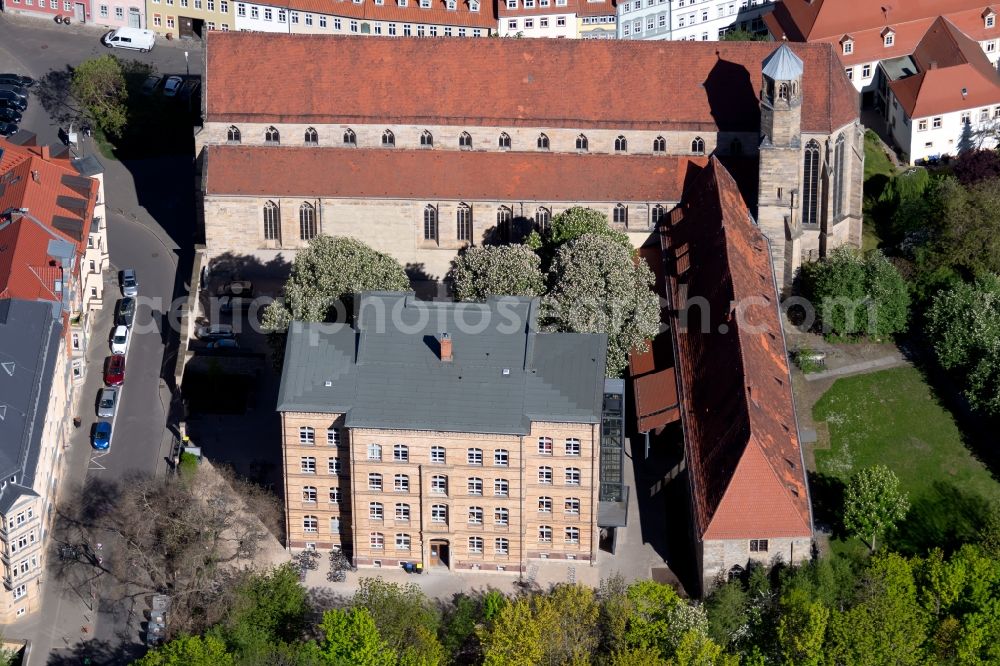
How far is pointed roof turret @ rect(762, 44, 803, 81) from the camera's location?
160m

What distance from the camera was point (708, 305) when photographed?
15588 cm

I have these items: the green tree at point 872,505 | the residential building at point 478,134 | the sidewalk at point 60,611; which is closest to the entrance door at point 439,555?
the sidewalk at point 60,611

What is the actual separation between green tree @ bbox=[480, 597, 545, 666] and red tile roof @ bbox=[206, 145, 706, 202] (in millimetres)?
42269

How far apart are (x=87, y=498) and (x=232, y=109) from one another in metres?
33.8

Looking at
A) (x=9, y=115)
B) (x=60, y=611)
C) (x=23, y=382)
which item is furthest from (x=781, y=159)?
(x=9, y=115)

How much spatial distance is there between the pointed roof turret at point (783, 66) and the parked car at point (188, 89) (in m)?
56.5

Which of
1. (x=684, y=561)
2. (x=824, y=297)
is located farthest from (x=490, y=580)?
(x=824, y=297)

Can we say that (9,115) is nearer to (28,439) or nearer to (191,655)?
(28,439)

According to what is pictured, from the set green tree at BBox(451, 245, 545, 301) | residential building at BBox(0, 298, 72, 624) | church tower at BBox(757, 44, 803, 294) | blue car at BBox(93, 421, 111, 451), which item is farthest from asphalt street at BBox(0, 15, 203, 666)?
church tower at BBox(757, 44, 803, 294)

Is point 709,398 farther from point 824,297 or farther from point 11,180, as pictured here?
point 11,180

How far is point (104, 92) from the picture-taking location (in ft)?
620

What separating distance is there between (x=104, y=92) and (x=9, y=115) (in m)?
9.00

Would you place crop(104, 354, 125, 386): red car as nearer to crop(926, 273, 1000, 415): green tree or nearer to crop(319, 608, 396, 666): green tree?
crop(319, 608, 396, 666): green tree

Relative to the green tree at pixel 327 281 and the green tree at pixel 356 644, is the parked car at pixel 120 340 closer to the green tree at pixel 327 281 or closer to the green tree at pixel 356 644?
the green tree at pixel 327 281
